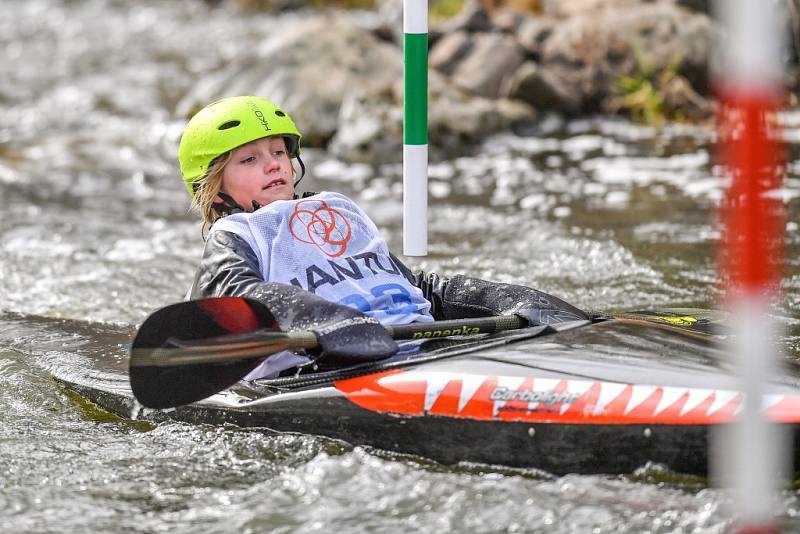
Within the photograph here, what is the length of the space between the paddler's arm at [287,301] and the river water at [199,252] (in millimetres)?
326

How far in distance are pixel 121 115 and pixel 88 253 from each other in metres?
5.49

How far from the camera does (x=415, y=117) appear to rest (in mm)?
5008

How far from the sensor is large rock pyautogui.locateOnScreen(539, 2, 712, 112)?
11.4m

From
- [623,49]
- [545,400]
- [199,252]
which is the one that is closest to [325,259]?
[545,400]

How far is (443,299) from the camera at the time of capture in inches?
181

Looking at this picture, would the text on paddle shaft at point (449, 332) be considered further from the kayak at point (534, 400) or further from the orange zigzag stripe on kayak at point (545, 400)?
the orange zigzag stripe on kayak at point (545, 400)

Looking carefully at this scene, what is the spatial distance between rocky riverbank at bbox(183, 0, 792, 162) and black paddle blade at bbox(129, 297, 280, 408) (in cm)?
661

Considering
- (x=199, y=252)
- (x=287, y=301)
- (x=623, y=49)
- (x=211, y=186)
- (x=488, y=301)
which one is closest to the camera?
(x=287, y=301)

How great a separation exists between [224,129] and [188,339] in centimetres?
105

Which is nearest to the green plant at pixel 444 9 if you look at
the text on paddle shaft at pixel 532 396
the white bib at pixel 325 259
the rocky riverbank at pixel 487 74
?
the rocky riverbank at pixel 487 74

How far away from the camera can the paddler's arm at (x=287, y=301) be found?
3730 mm

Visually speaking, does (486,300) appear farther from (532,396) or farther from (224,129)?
(224,129)

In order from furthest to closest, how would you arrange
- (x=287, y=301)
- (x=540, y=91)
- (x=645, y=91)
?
(x=540, y=91) < (x=645, y=91) < (x=287, y=301)

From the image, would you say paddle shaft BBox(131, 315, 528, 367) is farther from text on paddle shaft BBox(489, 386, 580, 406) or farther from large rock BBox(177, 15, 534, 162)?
large rock BBox(177, 15, 534, 162)
